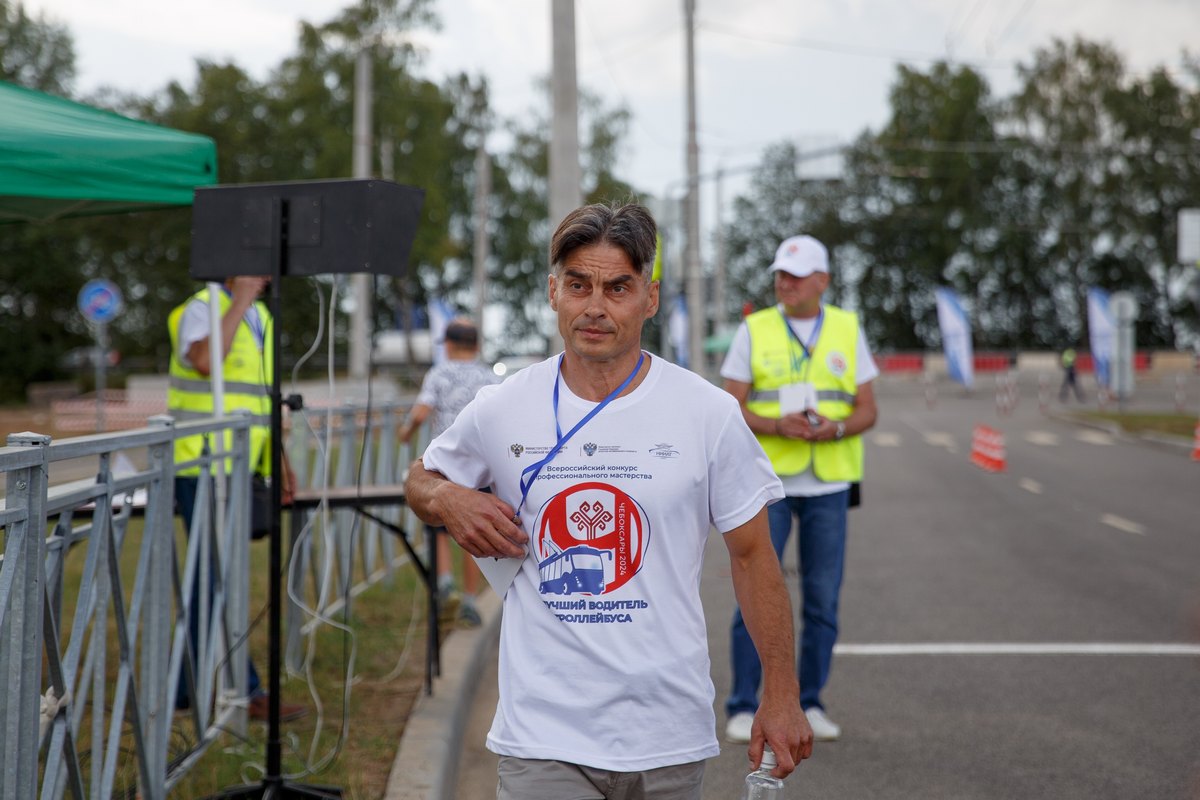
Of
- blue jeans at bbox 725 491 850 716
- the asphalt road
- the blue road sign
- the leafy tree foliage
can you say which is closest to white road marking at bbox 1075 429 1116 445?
the asphalt road

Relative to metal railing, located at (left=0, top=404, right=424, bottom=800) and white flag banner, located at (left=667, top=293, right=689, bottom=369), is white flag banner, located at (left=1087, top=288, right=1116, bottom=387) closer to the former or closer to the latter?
white flag banner, located at (left=667, top=293, right=689, bottom=369)

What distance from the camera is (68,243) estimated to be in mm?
49344

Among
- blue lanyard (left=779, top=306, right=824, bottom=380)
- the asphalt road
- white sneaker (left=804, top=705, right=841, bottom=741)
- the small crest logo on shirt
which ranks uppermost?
blue lanyard (left=779, top=306, right=824, bottom=380)

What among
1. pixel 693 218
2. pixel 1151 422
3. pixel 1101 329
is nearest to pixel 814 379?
pixel 693 218

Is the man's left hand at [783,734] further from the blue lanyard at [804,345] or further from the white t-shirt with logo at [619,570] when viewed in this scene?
the blue lanyard at [804,345]

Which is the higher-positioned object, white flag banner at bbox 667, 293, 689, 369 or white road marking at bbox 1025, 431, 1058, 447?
white flag banner at bbox 667, 293, 689, 369

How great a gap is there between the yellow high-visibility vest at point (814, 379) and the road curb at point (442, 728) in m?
1.83

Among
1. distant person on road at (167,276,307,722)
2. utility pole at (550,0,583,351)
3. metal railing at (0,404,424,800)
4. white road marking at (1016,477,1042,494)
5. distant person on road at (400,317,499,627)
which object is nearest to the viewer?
metal railing at (0,404,424,800)

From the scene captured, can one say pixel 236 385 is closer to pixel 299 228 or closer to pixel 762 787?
A: pixel 299 228

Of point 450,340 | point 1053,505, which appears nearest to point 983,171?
point 1053,505

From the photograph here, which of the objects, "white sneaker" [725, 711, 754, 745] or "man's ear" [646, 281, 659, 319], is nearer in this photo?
"man's ear" [646, 281, 659, 319]

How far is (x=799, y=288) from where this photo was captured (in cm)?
582

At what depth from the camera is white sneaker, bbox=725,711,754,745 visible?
5.71 metres

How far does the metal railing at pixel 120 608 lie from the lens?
3250 mm
